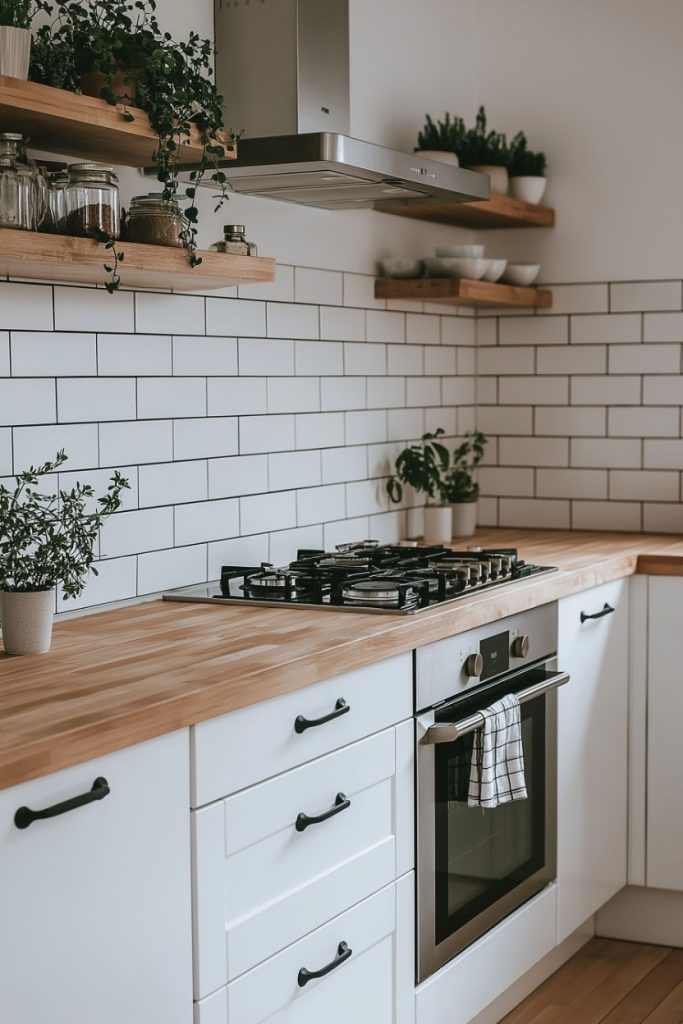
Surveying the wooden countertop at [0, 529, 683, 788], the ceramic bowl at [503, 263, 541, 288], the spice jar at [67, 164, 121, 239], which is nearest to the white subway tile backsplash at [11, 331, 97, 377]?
the spice jar at [67, 164, 121, 239]

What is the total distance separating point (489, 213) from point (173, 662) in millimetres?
2122

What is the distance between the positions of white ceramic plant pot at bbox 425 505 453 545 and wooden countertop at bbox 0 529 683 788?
697 millimetres

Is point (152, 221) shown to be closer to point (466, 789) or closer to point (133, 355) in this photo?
point (133, 355)

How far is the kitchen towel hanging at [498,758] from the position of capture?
2.64 meters

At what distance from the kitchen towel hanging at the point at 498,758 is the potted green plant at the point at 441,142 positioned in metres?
1.66

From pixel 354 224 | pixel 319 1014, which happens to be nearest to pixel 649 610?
pixel 354 224

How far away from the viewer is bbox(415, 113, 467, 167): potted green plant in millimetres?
3730

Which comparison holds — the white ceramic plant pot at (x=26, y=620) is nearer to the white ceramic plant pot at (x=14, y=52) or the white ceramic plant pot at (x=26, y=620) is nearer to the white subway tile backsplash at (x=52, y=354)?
the white subway tile backsplash at (x=52, y=354)

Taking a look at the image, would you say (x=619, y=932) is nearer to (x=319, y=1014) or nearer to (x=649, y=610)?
(x=649, y=610)

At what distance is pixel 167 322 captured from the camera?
9.34 ft

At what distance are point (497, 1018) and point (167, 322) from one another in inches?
68.5

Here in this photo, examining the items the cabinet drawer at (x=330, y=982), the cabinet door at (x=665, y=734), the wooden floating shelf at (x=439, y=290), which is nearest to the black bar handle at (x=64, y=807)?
the cabinet drawer at (x=330, y=982)

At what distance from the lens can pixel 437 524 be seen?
3.74m

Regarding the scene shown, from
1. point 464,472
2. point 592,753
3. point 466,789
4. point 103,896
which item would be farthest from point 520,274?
point 103,896
